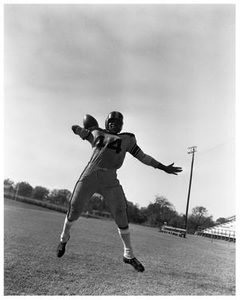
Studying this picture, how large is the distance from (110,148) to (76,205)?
32.2 inches

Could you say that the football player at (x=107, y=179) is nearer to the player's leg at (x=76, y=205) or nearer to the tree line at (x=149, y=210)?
the player's leg at (x=76, y=205)

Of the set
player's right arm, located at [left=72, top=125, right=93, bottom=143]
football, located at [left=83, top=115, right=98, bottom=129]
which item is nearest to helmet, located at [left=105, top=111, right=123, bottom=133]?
football, located at [left=83, top=115, right=98, bottom=129]

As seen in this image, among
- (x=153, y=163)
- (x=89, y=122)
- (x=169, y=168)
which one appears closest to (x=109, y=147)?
(x=89, y=122)

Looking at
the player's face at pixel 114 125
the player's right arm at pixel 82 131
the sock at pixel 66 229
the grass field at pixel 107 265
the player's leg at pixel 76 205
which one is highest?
the player's face at pixel 114 125

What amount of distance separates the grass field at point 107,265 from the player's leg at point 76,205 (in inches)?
381

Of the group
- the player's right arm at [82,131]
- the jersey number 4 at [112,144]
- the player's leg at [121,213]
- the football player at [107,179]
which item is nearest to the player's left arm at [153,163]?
the football player at [107,179]

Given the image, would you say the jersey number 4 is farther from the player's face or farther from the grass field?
the grass field

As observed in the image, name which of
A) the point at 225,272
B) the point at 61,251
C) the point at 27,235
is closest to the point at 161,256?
the point at 225,272

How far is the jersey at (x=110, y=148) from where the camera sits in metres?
3.55

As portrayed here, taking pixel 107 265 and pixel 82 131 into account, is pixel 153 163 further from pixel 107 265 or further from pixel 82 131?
pixel 107 265

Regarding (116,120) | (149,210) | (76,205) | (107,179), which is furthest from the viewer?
(149,210)

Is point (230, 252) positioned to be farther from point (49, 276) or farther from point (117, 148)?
point (117, 148)

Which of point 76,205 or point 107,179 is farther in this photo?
point 107,179

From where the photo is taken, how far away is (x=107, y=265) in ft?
64.5
